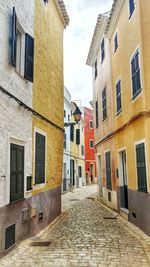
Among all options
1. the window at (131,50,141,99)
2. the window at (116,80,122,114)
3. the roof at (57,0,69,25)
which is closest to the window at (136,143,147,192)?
the window at (131,50,141,99)

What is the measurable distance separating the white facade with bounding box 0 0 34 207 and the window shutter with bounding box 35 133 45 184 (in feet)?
1.94

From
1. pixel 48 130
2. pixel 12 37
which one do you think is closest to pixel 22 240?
pixel 48 130

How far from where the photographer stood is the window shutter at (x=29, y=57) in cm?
727

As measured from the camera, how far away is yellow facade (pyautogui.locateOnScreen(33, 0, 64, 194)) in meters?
8.41

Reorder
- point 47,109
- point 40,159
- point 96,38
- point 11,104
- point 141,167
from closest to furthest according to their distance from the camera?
point 11,104, point 141,167, point 40,159, point 47,109, point 96,38

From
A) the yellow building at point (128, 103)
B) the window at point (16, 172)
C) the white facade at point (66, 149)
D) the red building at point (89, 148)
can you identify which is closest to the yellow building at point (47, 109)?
the window at point (16, 172)

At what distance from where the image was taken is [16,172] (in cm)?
631

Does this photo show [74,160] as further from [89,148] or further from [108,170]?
[108,170]

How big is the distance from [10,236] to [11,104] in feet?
9.84

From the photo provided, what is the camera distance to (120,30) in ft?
35.1

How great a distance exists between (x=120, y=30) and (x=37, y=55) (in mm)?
4185

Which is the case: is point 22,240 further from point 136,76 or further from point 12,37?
point 136,76

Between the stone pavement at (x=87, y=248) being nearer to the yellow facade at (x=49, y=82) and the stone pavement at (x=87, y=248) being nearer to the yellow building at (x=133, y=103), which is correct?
the yellow building at (x=133, y=103)

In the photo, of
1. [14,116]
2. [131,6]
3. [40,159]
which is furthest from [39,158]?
[131,6]
